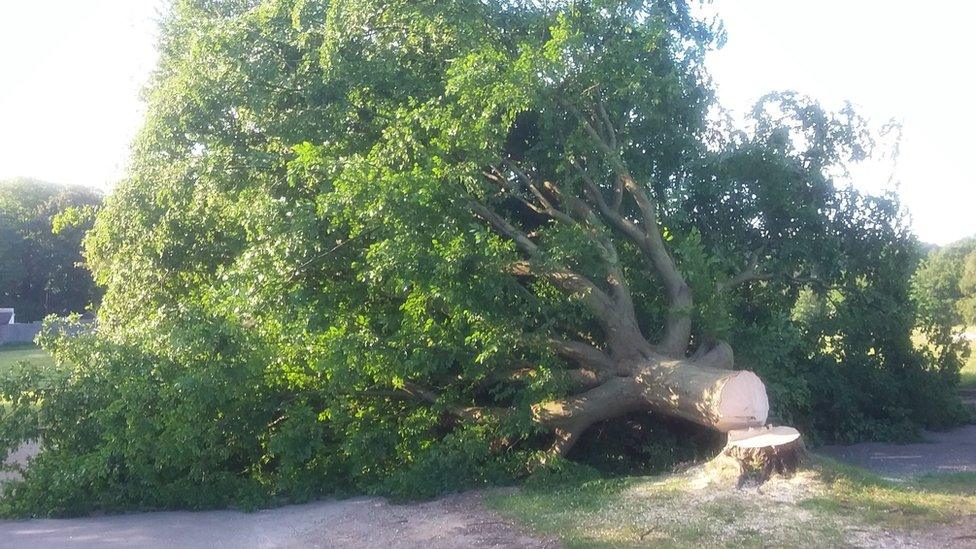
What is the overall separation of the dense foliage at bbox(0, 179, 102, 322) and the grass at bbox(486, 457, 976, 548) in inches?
1696

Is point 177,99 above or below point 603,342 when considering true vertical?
above

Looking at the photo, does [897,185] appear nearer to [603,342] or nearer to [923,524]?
[603,342]

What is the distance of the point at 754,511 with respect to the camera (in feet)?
24.8

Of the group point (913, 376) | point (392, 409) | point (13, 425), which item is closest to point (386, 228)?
point (392, 409)

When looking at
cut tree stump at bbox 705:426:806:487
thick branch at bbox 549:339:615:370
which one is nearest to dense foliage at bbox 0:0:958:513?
thick branch at bbox 549:339:615:370

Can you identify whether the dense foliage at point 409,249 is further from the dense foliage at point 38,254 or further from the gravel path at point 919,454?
the dense foliage at point 38,254

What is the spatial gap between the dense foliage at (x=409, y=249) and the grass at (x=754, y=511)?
6.99 feet

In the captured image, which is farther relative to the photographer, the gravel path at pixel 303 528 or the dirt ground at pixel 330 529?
the gravel path at pixel 303 528

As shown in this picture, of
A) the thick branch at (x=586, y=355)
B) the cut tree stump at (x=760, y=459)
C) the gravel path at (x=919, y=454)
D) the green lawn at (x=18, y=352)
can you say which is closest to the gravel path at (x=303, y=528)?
the cut tree stump at (x=760, y=459)

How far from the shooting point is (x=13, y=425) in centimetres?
1102

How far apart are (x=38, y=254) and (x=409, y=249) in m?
47.0

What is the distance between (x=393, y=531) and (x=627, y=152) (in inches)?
250

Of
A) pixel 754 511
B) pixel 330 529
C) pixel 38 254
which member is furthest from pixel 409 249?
pixel 38 254

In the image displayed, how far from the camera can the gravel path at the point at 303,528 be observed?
315 inches
